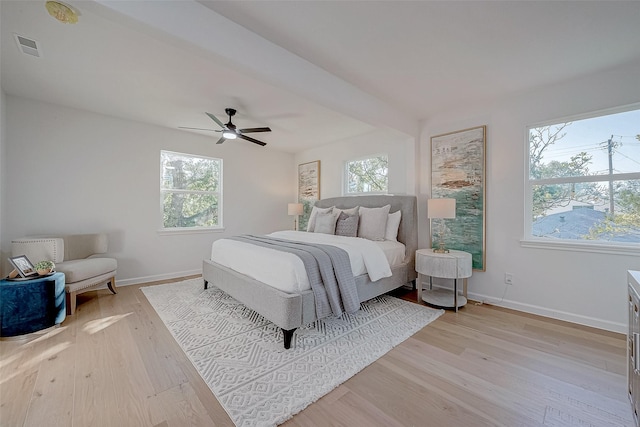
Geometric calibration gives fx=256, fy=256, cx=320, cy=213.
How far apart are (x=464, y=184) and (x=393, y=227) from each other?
Result: 1.09 m

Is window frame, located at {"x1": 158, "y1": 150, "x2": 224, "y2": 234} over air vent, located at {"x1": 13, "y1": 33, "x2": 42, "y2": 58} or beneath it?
beneath

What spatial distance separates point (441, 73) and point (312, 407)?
3108 mm

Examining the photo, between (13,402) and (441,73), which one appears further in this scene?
(441,73)

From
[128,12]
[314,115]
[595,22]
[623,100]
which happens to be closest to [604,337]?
[623,100]

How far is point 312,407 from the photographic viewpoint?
1.54 m

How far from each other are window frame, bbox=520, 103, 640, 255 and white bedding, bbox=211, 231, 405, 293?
58.4 inches

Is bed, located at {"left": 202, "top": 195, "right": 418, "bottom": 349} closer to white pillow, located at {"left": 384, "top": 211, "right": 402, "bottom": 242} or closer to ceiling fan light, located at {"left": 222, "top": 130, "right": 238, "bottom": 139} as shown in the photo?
white pillow, located at {"left": 384, "top": 211, "right": 402, "bottom": 242}

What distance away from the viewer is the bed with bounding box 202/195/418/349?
2.17 metres

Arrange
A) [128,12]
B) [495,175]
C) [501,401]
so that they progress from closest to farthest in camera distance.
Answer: [128,12] < [501,401] < [495,175]

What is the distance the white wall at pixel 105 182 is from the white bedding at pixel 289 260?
1527 mm

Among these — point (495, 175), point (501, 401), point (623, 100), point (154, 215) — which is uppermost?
point (623, 100)

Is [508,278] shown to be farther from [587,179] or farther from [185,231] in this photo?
[185,231]

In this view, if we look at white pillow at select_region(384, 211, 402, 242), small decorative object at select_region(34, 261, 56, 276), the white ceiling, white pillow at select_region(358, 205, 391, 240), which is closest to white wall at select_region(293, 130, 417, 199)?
white pillow at select_region(384, 211, 402, 242)

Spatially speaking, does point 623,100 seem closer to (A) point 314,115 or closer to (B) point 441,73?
(B) point 441,73
